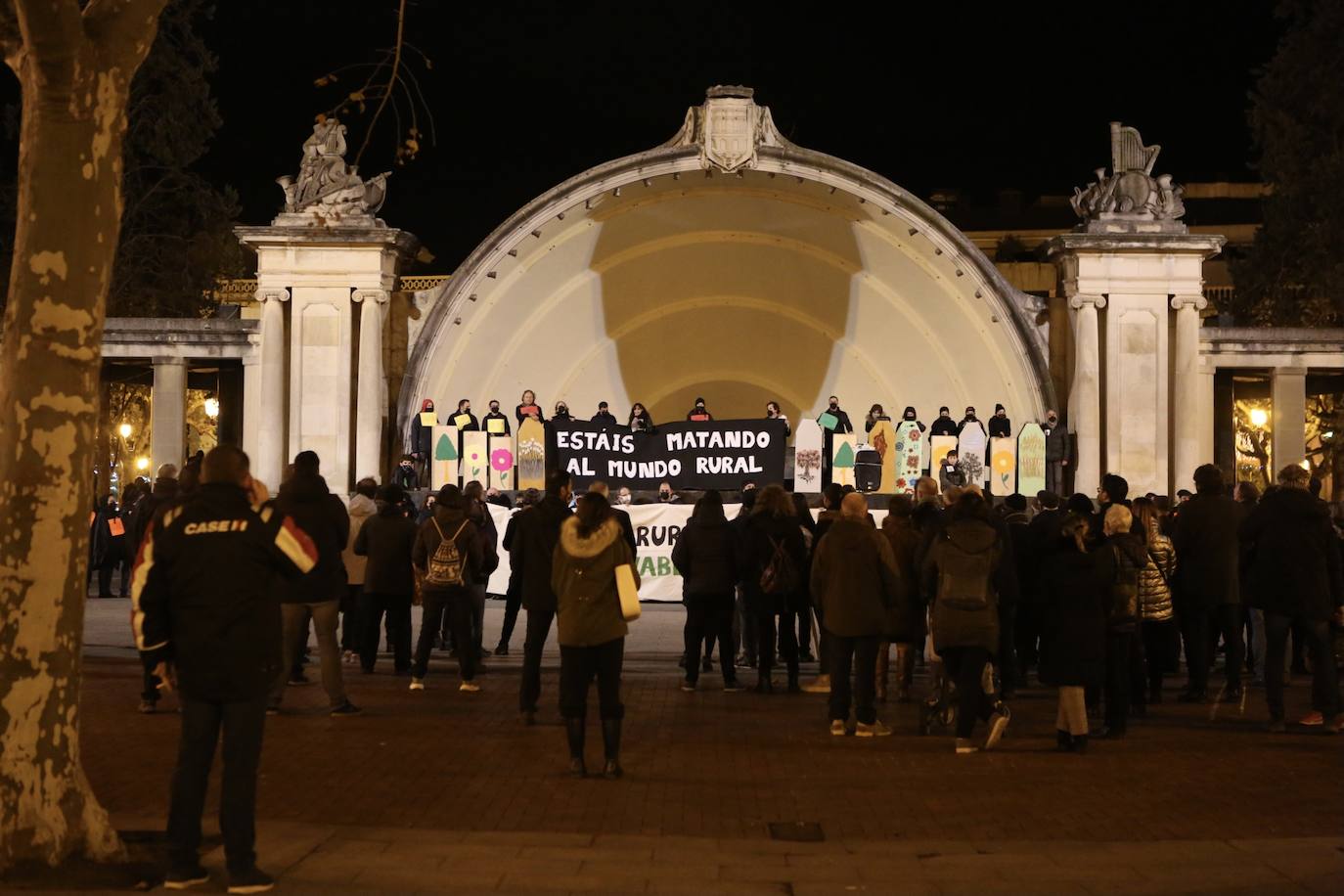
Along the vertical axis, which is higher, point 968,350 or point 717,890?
point 968,350

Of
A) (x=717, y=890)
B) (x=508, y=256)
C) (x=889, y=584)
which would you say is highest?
(x=508, y=256)

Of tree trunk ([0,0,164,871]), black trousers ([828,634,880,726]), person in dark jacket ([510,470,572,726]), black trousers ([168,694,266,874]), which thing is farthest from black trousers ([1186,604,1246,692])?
tree trunk ([0,0,164,871])

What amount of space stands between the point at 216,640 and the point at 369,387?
21.6 meters

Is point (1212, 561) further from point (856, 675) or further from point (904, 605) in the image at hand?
point (856, 675)

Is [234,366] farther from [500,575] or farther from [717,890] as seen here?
[717,890]

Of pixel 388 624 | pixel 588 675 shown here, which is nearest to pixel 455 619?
pixel 388 624

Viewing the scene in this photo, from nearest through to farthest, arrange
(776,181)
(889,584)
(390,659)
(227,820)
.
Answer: (227,820) → (889,584) → (390,659) → (776,181)

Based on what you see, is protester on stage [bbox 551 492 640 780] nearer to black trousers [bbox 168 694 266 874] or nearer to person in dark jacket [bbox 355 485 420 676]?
black trousers [bbox 168 694 266 874]

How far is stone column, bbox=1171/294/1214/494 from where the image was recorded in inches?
1136

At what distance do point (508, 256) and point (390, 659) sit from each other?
1280 centimetres

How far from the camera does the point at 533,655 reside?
13.0 metres

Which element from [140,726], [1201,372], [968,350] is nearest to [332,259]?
[968,350]

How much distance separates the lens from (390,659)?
1855 centimetres

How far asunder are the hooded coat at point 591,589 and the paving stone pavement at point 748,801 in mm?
912
